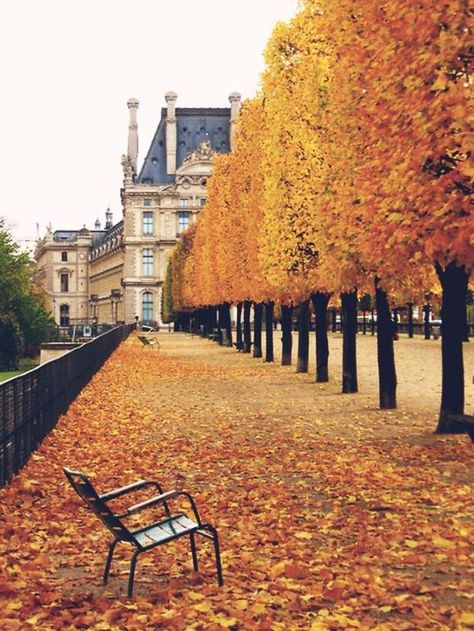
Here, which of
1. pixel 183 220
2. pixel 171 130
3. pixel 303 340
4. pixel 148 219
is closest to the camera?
pixel 303 340

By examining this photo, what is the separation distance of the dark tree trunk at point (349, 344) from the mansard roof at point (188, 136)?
107409 millimetres

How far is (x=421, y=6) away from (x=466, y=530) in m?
6.83

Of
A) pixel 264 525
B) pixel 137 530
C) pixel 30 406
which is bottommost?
pixel 264 525

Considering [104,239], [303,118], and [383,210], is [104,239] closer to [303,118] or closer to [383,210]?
[303,118]

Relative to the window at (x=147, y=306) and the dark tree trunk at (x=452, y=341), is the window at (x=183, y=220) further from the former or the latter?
the dark tree trunk at (x=452, y=341)

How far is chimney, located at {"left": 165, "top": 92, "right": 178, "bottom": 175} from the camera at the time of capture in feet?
417

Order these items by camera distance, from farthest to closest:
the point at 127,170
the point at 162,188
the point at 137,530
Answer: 1. the point at 127,170
2. the point at 162,188
3. the point at 137,530

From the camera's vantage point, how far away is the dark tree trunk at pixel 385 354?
19.2 m

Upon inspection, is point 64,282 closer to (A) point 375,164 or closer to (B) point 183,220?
(B) point 183,220

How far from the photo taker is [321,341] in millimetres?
27562

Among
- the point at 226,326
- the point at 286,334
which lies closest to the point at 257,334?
the point at 286,334

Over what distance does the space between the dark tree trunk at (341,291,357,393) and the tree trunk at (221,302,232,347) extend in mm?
34431

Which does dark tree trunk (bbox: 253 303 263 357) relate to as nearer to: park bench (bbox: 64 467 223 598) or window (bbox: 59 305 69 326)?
park bench (bbox: 64 467 223 598)

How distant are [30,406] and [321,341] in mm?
15314
